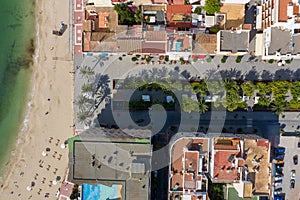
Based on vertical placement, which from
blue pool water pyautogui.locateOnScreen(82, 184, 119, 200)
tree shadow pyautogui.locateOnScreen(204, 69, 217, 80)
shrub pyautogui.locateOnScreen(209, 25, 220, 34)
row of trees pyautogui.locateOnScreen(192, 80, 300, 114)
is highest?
shrub pyautogui.locateOnScreen(209, 25, 220, 34)

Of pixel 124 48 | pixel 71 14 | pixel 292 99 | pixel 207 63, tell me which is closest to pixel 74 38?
pixel 71 14

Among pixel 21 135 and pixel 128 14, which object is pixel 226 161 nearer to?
pixel 128 14

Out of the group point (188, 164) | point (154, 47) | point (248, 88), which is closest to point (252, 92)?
point (248, 88)

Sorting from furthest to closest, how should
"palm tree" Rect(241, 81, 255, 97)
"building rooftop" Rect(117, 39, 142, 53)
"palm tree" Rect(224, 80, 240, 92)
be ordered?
"palm tree" Rect(224, 80, 240, 92), "palm tree" Rect(241, 81, 255, 97), "building rooftop" Rect(117, 39, 142, 53)

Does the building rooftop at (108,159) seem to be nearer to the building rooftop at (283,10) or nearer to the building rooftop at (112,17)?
the building rooftop at (112,17)

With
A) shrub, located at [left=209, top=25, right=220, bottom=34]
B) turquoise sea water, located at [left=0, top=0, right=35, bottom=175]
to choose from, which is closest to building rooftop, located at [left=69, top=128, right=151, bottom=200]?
turquoise sea water, located at [left=0, top=0, right=35, bottom=175]

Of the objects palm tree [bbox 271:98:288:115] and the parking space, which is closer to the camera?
palm tree [bbox 271:98:288:115]

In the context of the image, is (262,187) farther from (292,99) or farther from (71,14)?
(71,14)

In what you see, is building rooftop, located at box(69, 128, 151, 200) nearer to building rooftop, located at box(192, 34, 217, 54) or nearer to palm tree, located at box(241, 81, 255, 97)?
building rooftop, located at box(192, 34, 217, 54)
